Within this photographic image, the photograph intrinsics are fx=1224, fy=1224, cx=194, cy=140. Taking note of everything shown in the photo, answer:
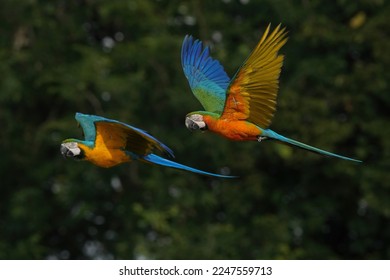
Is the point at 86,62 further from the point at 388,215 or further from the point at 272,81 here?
the point at 272,81

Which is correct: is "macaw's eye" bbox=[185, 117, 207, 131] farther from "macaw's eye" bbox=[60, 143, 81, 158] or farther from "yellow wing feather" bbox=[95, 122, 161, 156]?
"macaw's eye" bbox=[60, 143, 81, 158]

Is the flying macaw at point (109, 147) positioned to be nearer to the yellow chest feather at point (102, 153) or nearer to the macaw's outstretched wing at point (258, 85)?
the yellow chest feather at point (102, 153)

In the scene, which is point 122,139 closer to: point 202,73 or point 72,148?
point 72,148

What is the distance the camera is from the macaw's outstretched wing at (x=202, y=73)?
5188 mm

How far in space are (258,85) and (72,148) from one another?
72 cm

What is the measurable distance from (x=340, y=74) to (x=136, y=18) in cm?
174

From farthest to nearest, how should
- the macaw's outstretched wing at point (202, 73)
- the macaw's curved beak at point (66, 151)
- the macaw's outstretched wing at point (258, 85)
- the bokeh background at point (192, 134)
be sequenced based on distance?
the bokeh background at point (192, 134) → the macaw's outstretched wing at point (202, 73) → the macaw's curved beak at point (66, 151) → the macaw's outstretched wing at point (258, 85)

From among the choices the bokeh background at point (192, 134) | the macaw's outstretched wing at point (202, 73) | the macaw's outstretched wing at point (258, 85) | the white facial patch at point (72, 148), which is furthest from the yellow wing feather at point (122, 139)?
the bokeh background at point (192, 134)

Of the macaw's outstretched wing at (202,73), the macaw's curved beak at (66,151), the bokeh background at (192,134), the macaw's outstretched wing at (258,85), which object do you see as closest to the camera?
the macaw's outstretched wing at (258,85)

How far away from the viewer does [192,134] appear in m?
9.71

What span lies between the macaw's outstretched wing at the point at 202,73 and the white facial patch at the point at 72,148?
2.50 ft

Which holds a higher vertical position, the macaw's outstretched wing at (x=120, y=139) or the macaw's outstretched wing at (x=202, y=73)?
the macaw's outstretched wing at (x=202, y=73)

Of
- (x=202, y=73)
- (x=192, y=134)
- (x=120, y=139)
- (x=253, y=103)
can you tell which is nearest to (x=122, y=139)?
(x=120, y=139)

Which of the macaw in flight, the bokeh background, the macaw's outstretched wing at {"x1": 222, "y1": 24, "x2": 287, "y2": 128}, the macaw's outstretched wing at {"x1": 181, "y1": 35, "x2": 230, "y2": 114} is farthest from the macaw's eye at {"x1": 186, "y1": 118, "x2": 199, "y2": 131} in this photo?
the bokeh background
